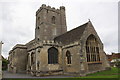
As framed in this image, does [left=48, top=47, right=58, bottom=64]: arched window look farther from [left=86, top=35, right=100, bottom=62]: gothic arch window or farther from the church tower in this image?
the church tower

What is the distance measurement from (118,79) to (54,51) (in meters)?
16.0

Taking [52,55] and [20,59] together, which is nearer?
[52,55]

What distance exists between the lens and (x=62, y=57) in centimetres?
2956

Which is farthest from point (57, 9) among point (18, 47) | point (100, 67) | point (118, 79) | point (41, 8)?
point (118, 79)

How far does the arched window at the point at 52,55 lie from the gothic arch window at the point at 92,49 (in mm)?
7723

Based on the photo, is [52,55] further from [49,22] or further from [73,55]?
[49,22]

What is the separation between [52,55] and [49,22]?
→ 15.2 m

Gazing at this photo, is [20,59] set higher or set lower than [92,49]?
lower

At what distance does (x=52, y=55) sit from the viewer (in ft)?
93.8

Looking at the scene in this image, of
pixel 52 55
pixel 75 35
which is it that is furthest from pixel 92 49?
pixel 52 55

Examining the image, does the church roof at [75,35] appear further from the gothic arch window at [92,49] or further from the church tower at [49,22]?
the church tower at [49,22]

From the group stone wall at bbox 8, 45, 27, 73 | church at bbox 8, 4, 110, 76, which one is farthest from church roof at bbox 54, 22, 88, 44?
stone wall at bbox 8, 45, 27, 73

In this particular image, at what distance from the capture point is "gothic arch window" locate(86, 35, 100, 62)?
2662cm

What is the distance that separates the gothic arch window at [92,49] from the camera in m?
26.6
